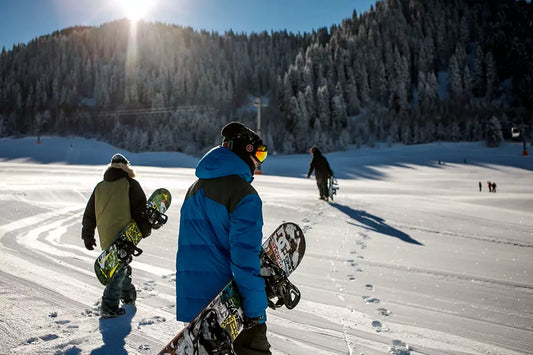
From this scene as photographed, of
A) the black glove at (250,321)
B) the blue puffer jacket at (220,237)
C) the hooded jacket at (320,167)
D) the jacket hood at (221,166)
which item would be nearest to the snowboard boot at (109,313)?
the blue puffer jacket at (220,237)

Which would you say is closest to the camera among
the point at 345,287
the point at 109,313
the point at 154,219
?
the point at 109,313

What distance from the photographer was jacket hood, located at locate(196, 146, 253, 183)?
1.72 meters

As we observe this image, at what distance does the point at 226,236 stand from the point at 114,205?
83.2 inches

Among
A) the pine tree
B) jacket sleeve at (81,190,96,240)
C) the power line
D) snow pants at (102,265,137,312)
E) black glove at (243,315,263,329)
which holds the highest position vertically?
the power line

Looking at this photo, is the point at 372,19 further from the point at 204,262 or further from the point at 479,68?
the point at 204,262

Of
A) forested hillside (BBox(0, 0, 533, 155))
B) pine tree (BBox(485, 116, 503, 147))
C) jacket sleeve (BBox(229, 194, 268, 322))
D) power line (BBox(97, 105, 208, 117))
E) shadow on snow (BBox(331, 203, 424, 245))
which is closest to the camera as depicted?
jacket sleeve (BBox(229, 194, 268, 322))

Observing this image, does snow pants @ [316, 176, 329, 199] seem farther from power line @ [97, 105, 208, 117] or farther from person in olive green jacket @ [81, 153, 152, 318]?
power line @ [97, 105, 208, 117]

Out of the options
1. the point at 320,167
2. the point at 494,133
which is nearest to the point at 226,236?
the point at 320,167

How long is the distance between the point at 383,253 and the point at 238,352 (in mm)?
4362

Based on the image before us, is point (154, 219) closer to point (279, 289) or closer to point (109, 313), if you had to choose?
point (109, 313)

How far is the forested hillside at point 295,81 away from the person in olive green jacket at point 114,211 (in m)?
54.8

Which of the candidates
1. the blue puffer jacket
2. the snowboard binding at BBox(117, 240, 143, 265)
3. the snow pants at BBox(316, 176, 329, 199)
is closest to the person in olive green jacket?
the snowboard binding at BBox(117, 240, 143, 265)

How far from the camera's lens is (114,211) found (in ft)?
11.1

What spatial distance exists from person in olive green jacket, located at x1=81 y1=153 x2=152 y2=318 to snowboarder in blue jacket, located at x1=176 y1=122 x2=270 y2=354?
1.83 metres
